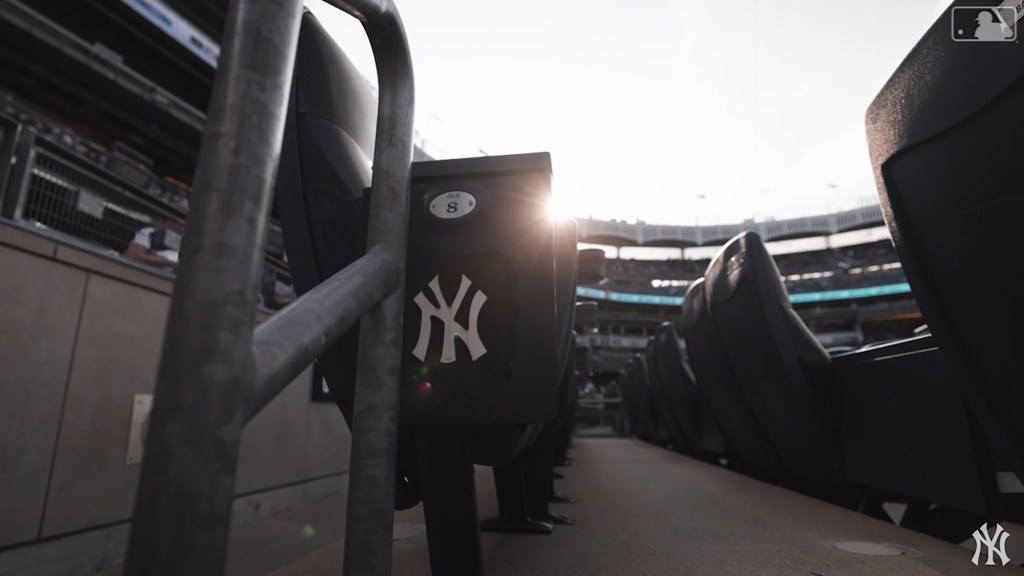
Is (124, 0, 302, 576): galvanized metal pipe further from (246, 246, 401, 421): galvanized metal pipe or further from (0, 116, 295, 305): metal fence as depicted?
(0, 116, 295, 305): metal fence

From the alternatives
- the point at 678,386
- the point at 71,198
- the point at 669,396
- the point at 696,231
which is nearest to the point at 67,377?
the point at 71,198

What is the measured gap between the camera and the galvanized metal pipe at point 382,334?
1.78 ft

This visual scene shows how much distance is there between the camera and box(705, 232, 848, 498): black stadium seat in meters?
2.03

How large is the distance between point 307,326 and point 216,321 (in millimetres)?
92

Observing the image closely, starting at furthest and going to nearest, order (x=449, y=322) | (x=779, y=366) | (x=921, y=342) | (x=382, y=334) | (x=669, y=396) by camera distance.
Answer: (x=669, y=396), (x=779, y=366), (x=921, y=342), (x=449, y=322), (x=382, y=334)

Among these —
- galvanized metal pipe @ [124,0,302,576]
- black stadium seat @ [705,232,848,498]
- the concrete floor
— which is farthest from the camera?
black stadium seat @ [705,232,848,498]

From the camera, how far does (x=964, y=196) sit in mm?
852

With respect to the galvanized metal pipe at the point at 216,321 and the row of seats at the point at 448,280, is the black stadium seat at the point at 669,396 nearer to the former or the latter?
the row of seats at the point at 448,280

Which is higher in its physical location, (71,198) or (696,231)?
(696,231)

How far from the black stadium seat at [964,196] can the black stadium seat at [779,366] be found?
1.12 metres

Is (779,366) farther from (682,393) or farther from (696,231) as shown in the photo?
(696,231)

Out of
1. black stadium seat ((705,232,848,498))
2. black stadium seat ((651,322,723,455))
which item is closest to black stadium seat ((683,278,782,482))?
black stadium seat ((705,232,848,498))

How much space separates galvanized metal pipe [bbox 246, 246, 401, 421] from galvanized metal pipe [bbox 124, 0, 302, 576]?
2 centimetres

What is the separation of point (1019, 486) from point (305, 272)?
1948 mm
